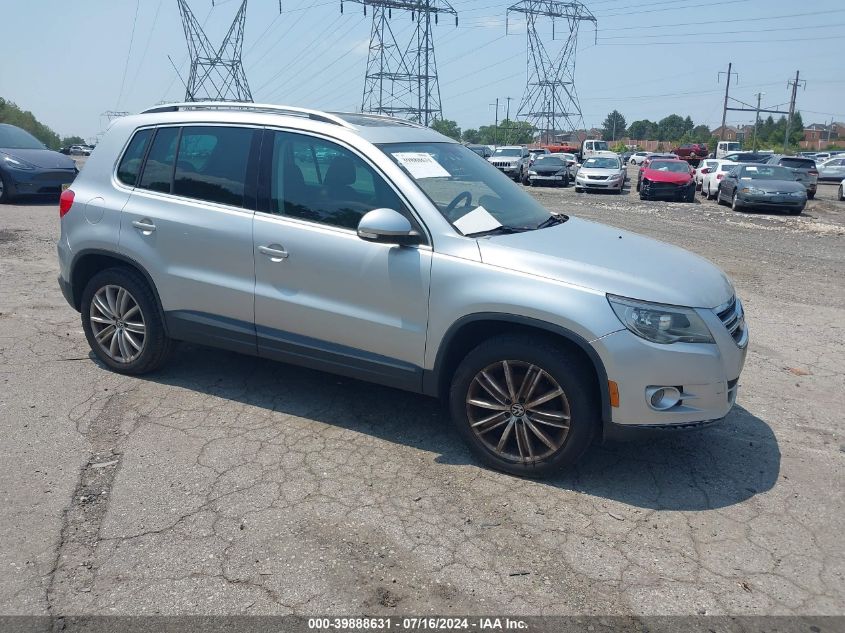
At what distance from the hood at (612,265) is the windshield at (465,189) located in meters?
0.21

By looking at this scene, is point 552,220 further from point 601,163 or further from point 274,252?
point 601,163

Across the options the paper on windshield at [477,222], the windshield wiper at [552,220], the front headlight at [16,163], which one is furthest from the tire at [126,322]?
the front headlight at [16,163]

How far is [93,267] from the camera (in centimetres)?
538

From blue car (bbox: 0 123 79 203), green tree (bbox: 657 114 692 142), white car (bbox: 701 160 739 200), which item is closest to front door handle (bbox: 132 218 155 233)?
blue car (bbox: 0 123 79 203)

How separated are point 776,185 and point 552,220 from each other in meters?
16.2

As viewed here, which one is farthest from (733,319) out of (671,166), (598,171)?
(598,171)

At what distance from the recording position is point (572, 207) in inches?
800

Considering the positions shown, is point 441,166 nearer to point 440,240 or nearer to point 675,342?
point 440,240

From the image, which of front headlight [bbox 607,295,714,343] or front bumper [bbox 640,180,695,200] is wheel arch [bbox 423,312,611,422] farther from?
front bumper [bbox 640,180,695,200]

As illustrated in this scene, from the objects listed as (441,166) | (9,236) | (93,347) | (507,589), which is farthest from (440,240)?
(9,236)

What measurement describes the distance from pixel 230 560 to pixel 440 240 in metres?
1.99

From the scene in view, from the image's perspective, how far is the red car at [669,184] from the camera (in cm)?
2284

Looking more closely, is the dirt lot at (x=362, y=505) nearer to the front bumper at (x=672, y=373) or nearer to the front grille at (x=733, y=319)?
the front bumper at (x=672, y=373)

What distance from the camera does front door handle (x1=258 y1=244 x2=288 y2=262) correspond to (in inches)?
176
